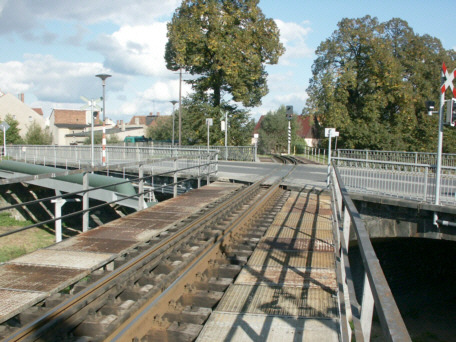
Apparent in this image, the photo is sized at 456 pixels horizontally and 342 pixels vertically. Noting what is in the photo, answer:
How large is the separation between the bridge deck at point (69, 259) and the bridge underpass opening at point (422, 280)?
19.5 feet

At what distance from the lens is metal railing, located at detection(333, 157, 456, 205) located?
10.8 metres

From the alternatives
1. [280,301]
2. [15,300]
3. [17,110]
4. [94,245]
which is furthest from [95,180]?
[17,110]

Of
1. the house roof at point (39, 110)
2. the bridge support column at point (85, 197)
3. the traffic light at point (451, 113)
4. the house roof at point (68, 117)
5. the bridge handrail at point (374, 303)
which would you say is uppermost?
the house roof at point (39, 110)

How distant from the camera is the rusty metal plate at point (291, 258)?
6.07m

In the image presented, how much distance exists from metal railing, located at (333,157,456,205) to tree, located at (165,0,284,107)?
24891 mm

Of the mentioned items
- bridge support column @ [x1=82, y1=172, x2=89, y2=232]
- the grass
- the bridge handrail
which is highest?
the bridge handrail

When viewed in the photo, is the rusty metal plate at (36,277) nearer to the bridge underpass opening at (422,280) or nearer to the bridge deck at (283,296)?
the bridge deck at (283,296)

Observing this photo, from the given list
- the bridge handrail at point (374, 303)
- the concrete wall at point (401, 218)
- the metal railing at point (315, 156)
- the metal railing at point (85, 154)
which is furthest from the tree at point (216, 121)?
the bridge handrail at point (374, 303)

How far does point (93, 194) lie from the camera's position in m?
16.2

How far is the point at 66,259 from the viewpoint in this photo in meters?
6.01

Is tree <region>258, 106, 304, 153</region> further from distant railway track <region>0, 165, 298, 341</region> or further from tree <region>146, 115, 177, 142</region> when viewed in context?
distant railway track <region>0, 165, 298, 341</region>

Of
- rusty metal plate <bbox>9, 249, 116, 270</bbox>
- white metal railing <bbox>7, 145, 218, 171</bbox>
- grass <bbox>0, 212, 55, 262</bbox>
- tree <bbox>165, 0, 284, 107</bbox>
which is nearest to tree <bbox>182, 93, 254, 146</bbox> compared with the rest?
tree <bbox>165, 0, 284, 107</bbox>

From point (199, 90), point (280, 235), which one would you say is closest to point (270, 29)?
point (199, 90)

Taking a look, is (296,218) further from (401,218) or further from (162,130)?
(162,130)
